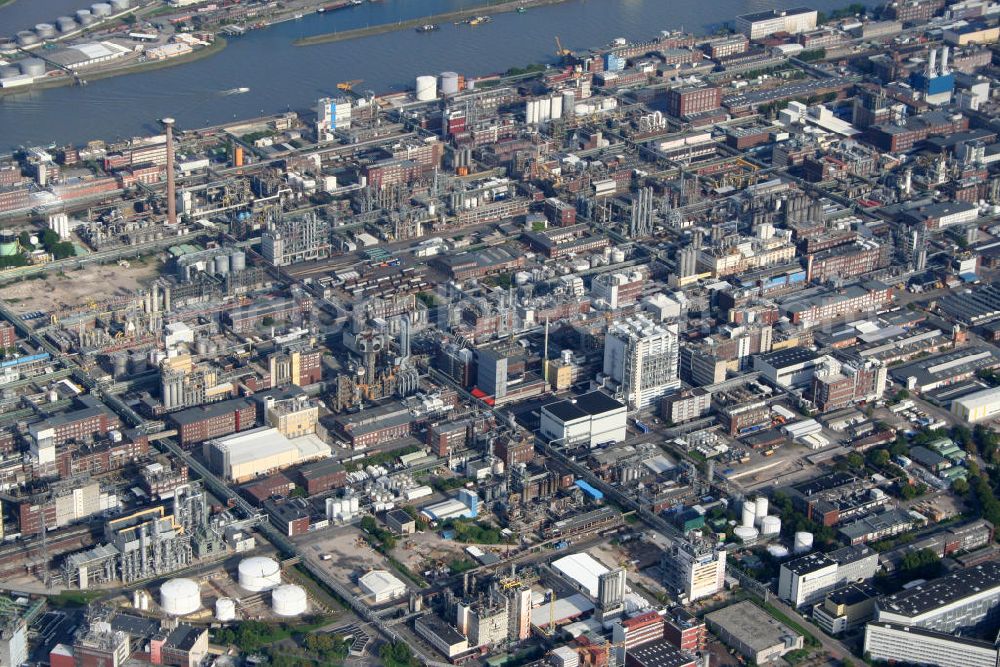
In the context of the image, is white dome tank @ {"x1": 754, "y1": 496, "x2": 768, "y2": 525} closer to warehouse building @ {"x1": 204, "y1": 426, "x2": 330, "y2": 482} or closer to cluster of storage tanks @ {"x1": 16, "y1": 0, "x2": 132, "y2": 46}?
warehouse building @ {"x1": 204, "y1": 426, "x2": 330, "y2": 482}

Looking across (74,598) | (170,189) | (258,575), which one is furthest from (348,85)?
(74,598)

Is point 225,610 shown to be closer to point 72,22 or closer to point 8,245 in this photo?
point 8,245

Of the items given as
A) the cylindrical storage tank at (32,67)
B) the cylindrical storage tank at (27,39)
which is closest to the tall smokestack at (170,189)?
the cylindrical storage tank at (32,67)

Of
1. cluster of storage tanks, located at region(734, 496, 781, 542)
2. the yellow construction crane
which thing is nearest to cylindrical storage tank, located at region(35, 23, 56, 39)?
the yellow construction crane

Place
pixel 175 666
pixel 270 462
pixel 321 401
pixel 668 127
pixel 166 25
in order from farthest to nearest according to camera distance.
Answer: pixel 166 25 < pixel 668 127 < pixel 321 401 < pixel 270 462 < pixel 175 666

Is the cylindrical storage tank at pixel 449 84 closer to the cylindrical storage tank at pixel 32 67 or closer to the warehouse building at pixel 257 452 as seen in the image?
the cylindrical storage tank at pixel 32 67

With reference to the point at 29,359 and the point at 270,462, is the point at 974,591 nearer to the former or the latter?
the point at 270,462

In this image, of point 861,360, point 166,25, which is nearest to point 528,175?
point 861,360

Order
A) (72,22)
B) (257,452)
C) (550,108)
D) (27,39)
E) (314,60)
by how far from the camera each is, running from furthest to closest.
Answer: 1. (72,22)
2. (314,60)
3. (27,39)
4. (550,108)
5. (257,452)
